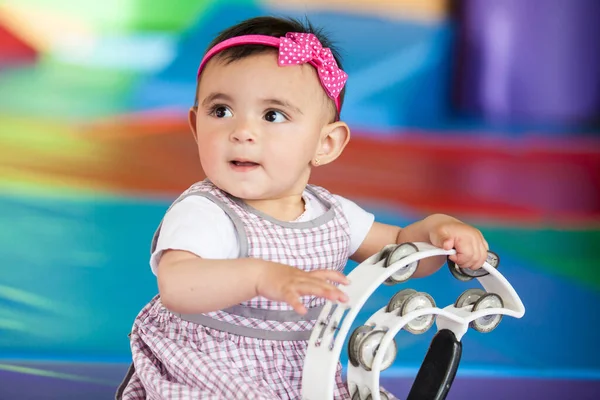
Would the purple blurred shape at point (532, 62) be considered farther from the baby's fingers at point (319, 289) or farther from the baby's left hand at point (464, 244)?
the baby's fingers at point (319, 289)

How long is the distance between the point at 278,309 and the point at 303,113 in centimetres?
34

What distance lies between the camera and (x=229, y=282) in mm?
1415

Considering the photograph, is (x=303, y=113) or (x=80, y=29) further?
(x=80, y=29)

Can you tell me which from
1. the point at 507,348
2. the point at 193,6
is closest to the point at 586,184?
the point at 507,348

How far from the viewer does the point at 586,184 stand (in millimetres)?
2926

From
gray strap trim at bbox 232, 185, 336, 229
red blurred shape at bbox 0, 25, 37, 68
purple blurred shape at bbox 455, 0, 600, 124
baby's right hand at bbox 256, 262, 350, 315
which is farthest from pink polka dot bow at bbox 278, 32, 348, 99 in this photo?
red blurred shape at bbox 0, 25, 37, 68

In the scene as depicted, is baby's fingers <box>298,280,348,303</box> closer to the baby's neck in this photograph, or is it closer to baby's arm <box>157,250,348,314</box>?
baby's arm <box>157,250,348,314</box>

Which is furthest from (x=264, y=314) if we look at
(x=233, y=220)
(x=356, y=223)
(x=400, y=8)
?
(x=400, y=8)

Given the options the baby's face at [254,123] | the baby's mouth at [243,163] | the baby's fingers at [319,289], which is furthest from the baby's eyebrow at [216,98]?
the baby's fingers at [319,289]

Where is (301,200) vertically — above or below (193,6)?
below

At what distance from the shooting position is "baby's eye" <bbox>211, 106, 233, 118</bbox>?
1657 millimetres

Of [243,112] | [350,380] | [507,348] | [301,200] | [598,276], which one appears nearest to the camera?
[350,380]

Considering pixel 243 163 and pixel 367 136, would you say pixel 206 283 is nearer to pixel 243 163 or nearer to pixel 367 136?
pixel 243 163

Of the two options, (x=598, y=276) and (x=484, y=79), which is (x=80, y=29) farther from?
(x=598, y=276)
